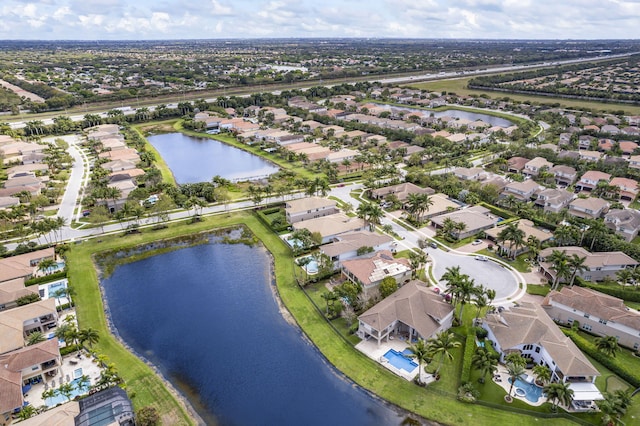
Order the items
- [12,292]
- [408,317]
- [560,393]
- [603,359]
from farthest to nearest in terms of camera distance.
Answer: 1. [12,292]
2. [408,317]
3. [603,359]
4. [560,393]

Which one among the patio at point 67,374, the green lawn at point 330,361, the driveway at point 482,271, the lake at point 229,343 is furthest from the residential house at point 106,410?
the driveway at point 482,271

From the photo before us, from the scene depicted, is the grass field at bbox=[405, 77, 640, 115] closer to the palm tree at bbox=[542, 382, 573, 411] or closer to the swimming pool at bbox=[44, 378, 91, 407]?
the palm tree at bbox=[542, 382, 573, 411]

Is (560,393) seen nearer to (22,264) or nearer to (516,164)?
(22,264)

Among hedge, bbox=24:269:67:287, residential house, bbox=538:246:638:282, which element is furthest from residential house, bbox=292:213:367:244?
hedge, bbox=24:269:67:287

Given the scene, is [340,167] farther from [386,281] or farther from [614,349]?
[614,349]

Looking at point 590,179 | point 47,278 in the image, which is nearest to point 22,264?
point 47,278

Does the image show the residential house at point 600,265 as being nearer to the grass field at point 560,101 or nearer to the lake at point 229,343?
the lake at point 229,343

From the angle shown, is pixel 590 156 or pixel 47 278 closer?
pixel 47 278
